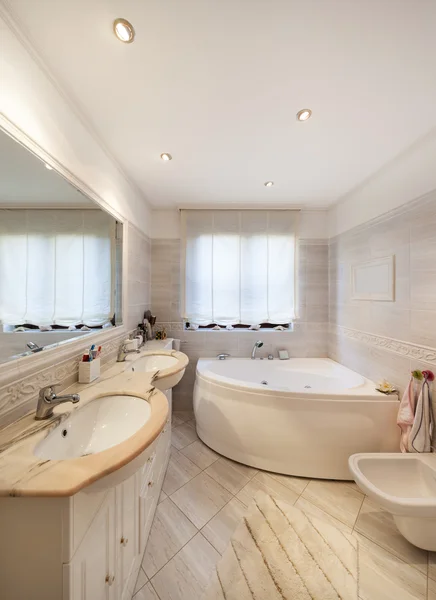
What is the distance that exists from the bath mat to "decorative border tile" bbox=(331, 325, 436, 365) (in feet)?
3.96

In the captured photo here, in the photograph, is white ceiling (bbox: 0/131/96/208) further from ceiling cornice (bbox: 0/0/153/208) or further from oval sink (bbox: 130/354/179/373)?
oval sink (bbox: 130/354/179/373)

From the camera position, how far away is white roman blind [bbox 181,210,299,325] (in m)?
2.53

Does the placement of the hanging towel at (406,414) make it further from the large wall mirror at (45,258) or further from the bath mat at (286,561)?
the large wall mirror at (45,258)

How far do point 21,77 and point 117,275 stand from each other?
1123 mm

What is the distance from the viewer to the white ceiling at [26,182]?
846 millimetres

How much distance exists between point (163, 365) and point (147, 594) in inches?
44.2

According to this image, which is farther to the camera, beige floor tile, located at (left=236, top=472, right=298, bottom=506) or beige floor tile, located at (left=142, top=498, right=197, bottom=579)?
beige floor tile, located at (left=236, top=472, right=298, bottom=506)

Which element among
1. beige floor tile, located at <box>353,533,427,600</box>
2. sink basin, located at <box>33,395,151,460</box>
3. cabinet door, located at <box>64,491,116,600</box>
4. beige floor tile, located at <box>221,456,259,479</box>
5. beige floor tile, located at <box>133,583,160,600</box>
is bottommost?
beige floor tile, located at <box>353,533,427,600</box>

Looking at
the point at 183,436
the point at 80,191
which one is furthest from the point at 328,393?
the point at 80,191

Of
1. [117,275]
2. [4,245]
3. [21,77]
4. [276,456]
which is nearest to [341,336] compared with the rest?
[276,456]

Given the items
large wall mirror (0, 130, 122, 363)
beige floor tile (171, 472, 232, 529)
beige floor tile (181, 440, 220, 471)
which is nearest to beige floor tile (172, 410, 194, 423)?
beige floor tile (181, 440, 220, 471)

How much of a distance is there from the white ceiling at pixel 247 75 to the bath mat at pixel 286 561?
96.7 inches

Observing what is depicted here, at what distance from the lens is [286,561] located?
113 cm

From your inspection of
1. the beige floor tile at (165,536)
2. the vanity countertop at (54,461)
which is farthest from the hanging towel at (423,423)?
the vanity countertop at (54,461)
